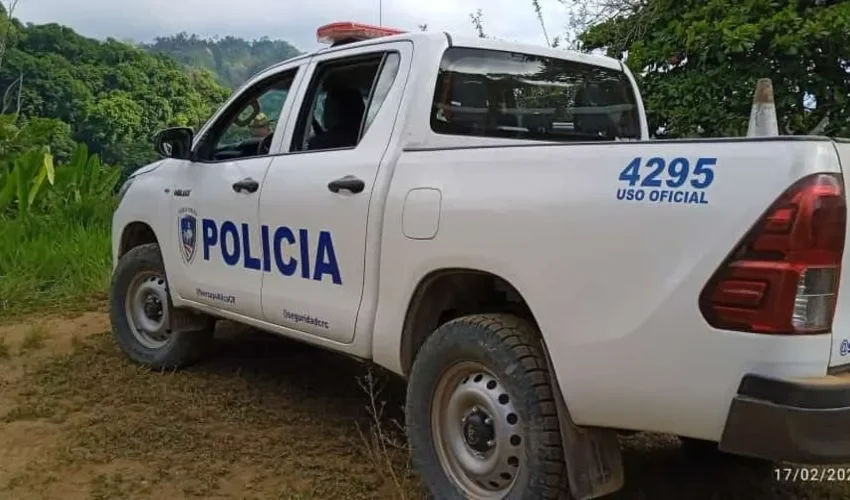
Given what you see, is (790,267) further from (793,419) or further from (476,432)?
(476,432)

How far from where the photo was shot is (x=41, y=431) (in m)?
4.32

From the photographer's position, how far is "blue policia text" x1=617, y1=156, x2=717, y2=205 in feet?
7.94

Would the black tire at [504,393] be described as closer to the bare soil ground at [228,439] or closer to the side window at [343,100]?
the bare soil ground at [228,439]

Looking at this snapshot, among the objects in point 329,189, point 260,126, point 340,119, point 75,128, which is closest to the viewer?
point 329,189

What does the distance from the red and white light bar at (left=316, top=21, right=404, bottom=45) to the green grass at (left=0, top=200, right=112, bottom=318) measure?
4.20m

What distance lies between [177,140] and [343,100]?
1257mm

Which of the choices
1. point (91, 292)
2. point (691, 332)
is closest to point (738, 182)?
point (691, 332)

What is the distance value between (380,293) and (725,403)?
5.02 ft

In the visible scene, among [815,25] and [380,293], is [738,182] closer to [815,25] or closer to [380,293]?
[380,293]

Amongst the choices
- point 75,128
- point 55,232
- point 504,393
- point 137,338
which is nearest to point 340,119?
point 504,393

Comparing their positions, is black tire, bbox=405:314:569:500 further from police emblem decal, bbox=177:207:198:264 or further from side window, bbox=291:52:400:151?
police emblem decal, bbox=177:207:198:264

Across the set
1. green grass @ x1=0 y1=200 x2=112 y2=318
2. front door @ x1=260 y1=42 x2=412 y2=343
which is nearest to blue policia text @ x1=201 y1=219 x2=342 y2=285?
front door @ x1=260 y1=42 x2=412 y2=343

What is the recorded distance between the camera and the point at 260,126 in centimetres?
474
